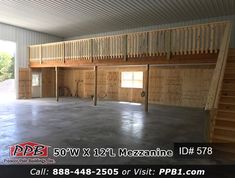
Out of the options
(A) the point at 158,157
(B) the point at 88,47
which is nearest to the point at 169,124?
(A) the point at 158,157

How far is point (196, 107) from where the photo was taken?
12023 millimetres

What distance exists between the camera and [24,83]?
15.4 meters

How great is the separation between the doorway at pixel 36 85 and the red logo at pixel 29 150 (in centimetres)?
1216

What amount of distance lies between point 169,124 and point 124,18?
7267mm

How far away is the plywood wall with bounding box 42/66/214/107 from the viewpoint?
12008 mm

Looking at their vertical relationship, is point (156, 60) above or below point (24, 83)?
above

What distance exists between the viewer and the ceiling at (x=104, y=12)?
976 cm

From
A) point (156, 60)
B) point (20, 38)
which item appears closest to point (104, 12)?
Answer: point (156, 60)

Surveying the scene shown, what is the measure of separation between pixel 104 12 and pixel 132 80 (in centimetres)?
522

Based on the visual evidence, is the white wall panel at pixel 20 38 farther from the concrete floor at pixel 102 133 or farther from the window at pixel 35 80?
the concrete floor at pixel 102 133

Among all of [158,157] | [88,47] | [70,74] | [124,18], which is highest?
[124,18]

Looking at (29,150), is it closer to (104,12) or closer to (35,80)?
(104,12)

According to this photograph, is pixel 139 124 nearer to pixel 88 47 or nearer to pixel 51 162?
pixel 51 162

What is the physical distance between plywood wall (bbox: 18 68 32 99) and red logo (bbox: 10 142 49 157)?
36.8 ft
